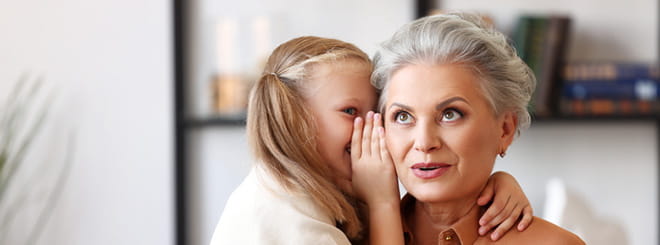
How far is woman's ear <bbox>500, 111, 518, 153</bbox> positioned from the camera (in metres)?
1.43

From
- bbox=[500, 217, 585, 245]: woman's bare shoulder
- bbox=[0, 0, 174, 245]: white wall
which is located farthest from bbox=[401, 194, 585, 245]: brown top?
bbox=[0, 0, 174, 245]: white wall

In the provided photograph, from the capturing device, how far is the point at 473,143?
1.36 meters

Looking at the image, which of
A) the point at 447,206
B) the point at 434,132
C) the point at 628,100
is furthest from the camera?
the point at 628,100

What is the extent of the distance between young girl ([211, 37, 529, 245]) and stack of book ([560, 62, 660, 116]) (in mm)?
1505

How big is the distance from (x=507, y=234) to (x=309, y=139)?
0.41 metres

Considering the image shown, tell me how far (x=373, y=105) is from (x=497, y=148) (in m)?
0.26

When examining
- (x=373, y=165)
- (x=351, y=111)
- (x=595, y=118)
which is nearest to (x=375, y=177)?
(x=373, y=165)

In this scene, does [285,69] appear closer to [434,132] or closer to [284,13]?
[434,132]

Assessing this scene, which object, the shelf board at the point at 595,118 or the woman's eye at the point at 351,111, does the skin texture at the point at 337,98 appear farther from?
the shelf board at the point at 595,118

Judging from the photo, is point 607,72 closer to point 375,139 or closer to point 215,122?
point 215,122

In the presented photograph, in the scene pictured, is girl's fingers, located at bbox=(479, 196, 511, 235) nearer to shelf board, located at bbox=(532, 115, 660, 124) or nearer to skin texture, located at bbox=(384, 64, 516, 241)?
skin texture, located at bbox=(384, 64, 516, 241)

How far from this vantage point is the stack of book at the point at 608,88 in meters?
2.91

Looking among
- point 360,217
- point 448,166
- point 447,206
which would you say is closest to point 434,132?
point 448,166

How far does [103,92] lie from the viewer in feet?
9.93
